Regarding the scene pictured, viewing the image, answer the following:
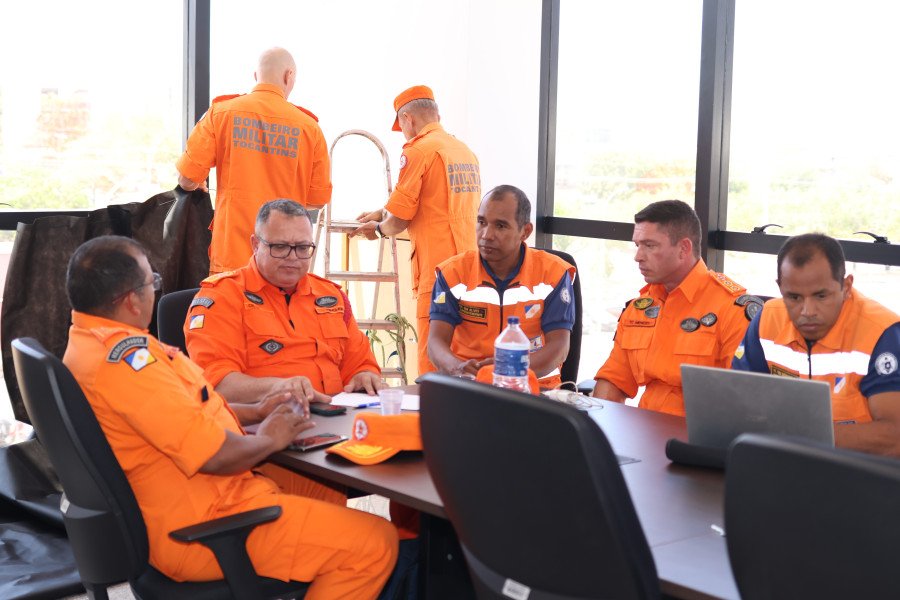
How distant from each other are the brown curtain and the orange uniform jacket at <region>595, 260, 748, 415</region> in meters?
1.95

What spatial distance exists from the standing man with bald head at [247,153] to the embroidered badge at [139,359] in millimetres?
2250

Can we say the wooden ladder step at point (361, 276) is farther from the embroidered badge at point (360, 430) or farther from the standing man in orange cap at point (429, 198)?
the embroidered badge at point (360, 430)

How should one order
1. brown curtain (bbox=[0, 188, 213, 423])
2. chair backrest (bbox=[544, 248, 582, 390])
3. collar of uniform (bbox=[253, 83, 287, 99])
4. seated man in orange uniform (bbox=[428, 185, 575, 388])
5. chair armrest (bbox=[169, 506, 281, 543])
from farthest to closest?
collar of uniform (bbox=[253, 83, 287, 99]) → brown curtain (bbox=[0, 188, 213, 423]) → chair backrest (bbox=[544, 248, 582, 390]) → seated man in orange uniform (bbox=[428, 185, 575, 388]) → chair armrest (bbox=[169, 506, 281, 543])

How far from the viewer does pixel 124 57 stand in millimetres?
5051

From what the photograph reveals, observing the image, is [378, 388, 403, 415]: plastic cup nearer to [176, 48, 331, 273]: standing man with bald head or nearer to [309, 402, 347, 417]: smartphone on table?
[309, 402, 347, 417]: smartphone on table

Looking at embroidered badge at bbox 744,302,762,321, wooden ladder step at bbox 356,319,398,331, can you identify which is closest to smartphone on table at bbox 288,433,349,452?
embroidered badge at bbox 744,302,762,321

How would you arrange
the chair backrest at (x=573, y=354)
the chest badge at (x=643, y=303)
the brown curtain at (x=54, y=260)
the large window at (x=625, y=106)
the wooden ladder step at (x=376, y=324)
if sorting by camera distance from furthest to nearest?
the wooden ladder step at (x=376, y=324) < the large window at (x=625, y=106) < the brown curtain at (x=54, y=260) < the chair backrest at (x=573, y=354) < the chest badge at (x=643, y=303)

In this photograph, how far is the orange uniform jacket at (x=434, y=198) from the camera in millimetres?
4590

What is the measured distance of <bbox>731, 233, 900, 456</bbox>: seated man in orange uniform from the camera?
2.32 m

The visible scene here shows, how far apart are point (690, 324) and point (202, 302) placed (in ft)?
4.80

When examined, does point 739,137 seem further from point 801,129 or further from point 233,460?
point 233,460

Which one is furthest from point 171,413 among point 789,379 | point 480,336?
point 480,336

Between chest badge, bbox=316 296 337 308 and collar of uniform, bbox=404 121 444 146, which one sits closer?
chest badge, bbox=316 296 337 308

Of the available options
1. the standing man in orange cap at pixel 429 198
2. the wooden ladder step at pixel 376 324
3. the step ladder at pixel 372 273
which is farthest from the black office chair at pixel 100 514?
the wooden ladder step at pixel 376 324
